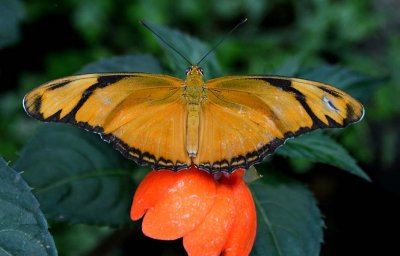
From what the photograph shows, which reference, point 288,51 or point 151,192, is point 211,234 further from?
point 288,51

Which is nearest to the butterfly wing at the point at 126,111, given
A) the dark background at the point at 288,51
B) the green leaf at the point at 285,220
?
the green leaf at the point at 285,220

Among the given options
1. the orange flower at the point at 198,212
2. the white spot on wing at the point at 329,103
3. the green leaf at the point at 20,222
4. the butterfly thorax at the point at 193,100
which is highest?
the butterfly thorax at the point at 193,100

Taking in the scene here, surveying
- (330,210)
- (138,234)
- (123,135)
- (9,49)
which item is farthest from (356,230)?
(9,49)

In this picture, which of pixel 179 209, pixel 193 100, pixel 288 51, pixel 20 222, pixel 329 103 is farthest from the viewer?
pixel 288 51

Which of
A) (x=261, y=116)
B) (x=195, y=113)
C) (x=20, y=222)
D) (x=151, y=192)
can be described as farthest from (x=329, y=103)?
(x=20, y=222)

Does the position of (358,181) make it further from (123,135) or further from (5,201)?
(5,201)

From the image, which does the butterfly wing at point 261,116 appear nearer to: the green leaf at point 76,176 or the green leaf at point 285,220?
the green leaf at point 285,220
